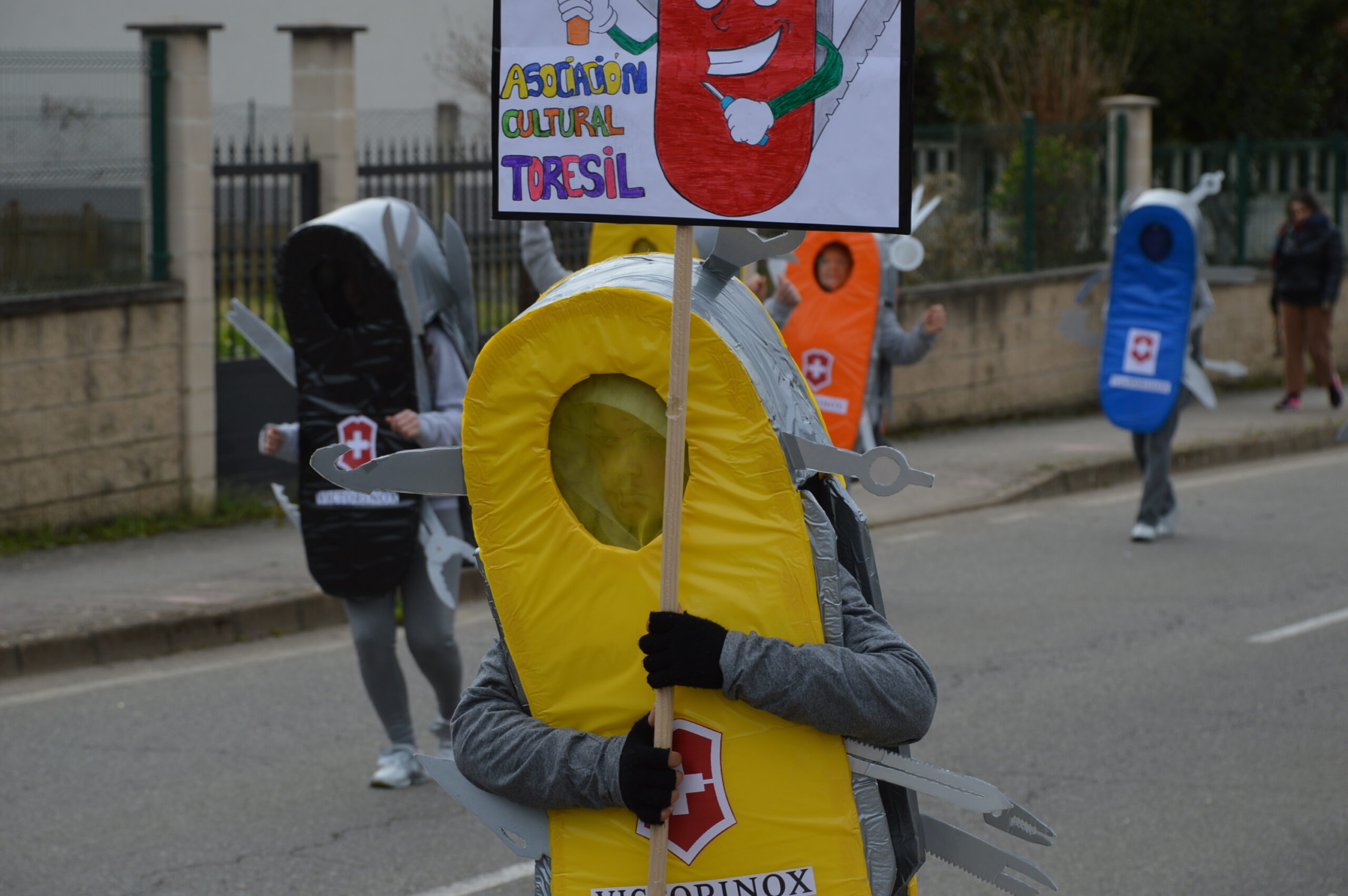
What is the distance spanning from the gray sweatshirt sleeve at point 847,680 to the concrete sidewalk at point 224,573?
18.8ft

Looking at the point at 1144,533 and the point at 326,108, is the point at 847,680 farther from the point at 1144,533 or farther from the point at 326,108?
the point at 326,108

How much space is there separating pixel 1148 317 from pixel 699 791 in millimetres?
8001

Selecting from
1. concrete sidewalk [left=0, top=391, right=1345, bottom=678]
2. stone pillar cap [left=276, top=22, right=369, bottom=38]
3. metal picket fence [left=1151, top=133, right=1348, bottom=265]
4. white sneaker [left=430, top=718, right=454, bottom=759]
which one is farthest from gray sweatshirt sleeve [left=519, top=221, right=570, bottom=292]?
metal picket fence [left=1151, top=133, right=1348, bottom=265]

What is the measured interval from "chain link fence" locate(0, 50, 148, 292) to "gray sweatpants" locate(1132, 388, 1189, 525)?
6.23m

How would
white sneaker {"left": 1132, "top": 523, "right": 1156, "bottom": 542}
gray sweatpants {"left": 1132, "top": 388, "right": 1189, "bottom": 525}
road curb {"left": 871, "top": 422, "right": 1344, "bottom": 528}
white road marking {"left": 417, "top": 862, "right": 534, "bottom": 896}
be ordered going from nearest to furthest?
1. white road marking {"left": 417, "top": 862, "right": 534, "bottom": 896}
2. gray sweatpants {"left": 1132, "top": 388, "right": 1189, "bottom": 525}
3. white sneaker {"left": 1132, "top": 523, "right": 1156, "bottom": 542}
4. road curb {"left": 871, "top": 422, "right": 1344, "bottom": 528}

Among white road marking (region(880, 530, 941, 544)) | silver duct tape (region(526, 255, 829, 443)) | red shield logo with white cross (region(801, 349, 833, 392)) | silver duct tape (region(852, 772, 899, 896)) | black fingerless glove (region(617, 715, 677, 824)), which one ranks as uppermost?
silver duct tape (region(526, 255, 829, 443))

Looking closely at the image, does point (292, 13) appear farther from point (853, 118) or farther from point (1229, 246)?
point (853, 118)

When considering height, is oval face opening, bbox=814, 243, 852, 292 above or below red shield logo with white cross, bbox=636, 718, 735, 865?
above

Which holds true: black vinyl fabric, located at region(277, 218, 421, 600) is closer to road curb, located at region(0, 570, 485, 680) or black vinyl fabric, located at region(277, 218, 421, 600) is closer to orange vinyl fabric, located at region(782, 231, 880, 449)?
road curb, located at region(0, 570, 485, 680)

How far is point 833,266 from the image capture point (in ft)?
27.6

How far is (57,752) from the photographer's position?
6305 millimetres

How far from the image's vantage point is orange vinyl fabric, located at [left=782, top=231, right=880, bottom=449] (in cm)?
832

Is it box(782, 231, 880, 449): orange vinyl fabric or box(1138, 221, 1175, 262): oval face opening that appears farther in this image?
box(1138, 221, 1175, 262): oval face opening

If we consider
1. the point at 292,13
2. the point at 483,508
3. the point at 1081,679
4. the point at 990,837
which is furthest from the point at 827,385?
the point at 292,13
